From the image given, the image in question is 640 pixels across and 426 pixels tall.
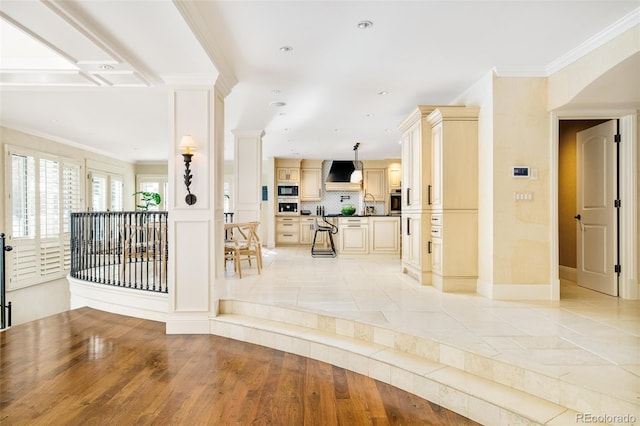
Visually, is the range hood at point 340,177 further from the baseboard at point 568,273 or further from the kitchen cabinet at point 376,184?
the baseboard at point 568,273

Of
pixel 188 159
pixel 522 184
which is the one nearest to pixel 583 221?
pixel 522 184

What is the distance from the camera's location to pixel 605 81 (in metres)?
3.40

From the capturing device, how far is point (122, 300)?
459 cm

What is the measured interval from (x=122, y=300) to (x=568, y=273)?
6.47 m

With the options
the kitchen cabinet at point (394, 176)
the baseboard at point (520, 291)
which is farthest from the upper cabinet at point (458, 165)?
the kitchen cabinet at point (394, 176)

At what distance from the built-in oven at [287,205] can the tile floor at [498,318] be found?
193 inches

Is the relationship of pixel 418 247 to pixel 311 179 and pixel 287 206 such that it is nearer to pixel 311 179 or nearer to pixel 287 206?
pixel 287 206

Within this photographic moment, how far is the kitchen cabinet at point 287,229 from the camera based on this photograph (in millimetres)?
10258

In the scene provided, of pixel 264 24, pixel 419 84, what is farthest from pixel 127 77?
pixel 419 84

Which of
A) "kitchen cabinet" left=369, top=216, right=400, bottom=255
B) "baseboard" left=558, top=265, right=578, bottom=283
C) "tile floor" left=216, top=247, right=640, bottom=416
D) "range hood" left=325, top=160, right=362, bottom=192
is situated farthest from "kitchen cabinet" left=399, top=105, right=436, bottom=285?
"range hood" left=325, top=160, right=362, bottom=192

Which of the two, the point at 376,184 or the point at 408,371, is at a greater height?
the point at 376,184

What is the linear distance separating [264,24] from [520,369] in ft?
10.9

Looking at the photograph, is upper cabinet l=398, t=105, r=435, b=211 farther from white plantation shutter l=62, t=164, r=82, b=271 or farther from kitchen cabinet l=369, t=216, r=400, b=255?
white plantation shutter l=62, t=164, r=82, b=271

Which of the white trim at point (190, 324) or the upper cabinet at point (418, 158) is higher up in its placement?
Result: the upper cabinet at point (418, 158)
